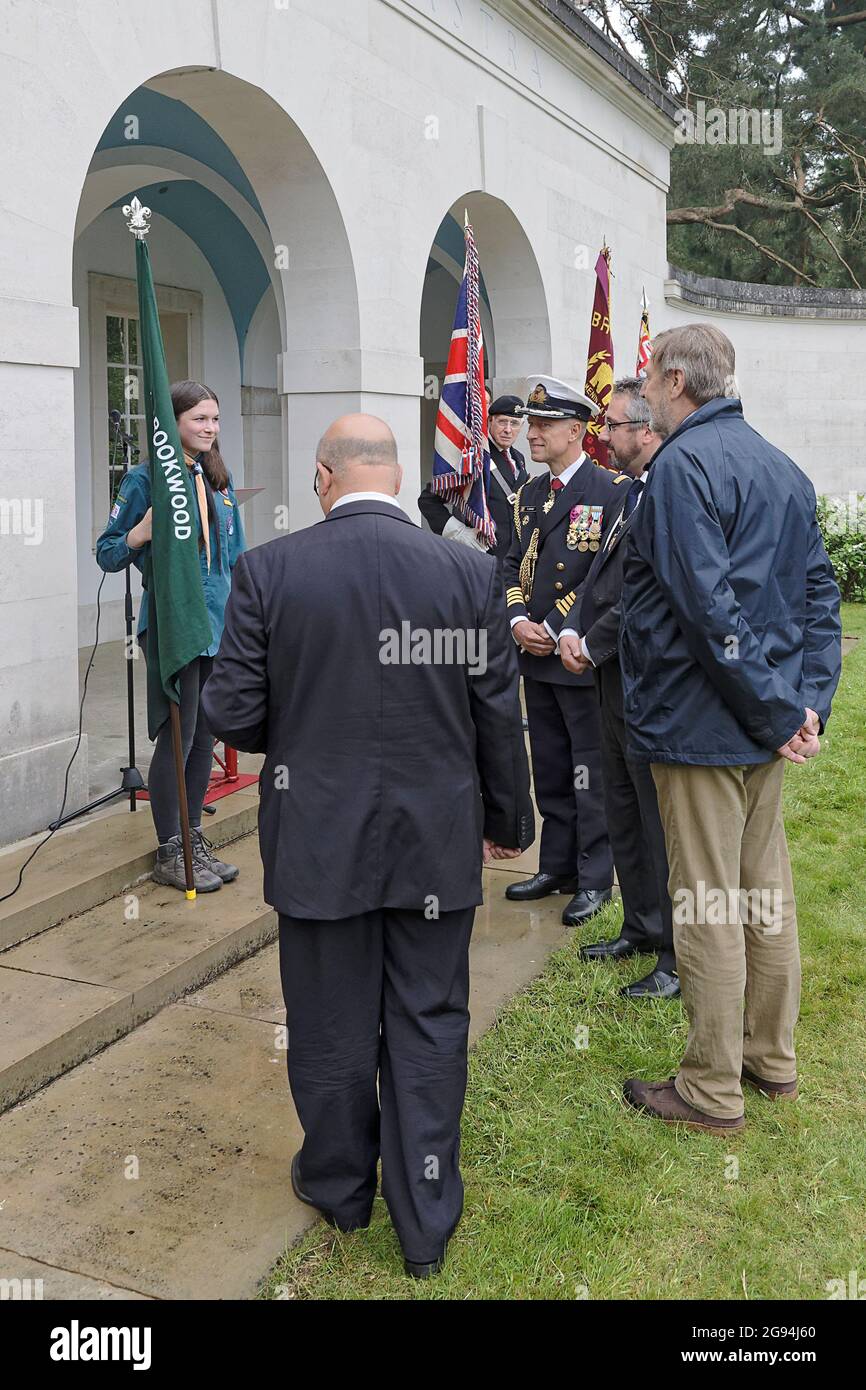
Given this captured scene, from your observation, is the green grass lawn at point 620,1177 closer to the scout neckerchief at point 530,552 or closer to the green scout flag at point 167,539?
the scout neckerchief at point 530,552

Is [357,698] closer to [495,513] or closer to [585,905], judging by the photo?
[585,905]

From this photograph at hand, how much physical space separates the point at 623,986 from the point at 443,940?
5.28ft

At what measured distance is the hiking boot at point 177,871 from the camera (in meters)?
4.79

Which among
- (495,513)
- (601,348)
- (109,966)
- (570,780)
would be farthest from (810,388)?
(109,966)

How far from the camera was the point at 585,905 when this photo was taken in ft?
16.0

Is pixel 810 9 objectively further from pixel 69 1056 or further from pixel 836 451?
pixel 69 1056

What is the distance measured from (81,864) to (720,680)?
2719 millimetres

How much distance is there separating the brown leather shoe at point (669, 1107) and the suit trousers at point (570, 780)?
1.52 m

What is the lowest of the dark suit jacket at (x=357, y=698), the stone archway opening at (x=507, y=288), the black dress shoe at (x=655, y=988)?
the black dress shoe at (x=655, y=988)

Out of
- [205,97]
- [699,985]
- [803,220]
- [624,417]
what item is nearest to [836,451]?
[803,220]

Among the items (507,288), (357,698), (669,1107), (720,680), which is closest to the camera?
(357,698)

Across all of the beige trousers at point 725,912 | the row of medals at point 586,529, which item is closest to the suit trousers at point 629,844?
the row of medals at point 586,529

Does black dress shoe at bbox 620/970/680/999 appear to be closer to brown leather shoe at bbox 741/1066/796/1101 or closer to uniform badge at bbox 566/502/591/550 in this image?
brown leather shoe at bbox 741/1066/796/1101

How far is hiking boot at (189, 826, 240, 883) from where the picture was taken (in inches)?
192
